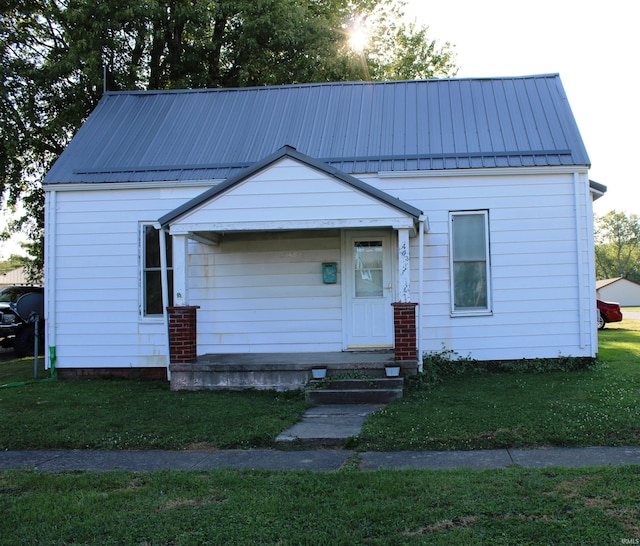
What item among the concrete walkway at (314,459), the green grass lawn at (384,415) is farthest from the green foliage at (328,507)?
the green grass lawn at (384,415)

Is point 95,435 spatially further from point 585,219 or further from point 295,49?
point 295,49

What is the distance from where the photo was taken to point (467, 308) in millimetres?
10727

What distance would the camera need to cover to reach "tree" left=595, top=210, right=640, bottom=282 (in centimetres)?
10412

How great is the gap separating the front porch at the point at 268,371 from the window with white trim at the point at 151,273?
2.11 meters

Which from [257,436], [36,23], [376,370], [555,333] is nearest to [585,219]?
[555,333]

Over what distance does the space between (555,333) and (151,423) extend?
6.79m

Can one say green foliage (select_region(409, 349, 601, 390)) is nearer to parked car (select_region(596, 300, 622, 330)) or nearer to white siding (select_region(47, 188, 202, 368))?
white siding (select_region(47, 188, 202, 368))

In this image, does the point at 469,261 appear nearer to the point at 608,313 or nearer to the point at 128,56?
the point at 128,56

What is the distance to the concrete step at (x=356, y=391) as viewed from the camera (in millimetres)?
8398

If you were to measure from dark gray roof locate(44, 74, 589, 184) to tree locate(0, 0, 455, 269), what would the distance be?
264cm

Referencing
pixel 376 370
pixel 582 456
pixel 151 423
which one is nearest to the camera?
pixel 582 456

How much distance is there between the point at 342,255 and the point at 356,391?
9.88 feet

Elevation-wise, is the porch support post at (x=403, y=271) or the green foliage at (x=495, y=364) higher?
the porch support post at (x=403, y=271)

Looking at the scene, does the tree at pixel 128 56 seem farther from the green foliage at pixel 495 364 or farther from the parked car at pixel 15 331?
the green foliage at pixel 495 364
